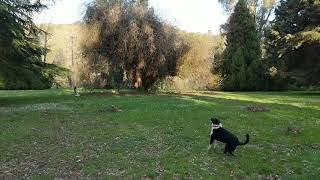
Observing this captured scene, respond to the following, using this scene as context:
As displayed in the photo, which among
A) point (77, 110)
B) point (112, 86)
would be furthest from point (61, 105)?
point (112, 86)

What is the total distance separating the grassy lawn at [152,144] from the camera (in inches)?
507

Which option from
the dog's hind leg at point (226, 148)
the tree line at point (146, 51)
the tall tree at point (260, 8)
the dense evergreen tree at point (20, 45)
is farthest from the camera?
the tall tree at point (260, 8)

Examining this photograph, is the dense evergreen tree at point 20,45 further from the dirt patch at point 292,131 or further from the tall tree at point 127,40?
the dirt patch at point 292,131

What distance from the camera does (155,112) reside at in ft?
78.5

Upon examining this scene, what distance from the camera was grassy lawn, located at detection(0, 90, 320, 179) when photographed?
12883mm

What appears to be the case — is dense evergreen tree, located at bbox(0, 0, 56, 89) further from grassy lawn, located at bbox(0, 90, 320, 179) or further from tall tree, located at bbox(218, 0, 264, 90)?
tall tree, located at bbox(218, 0, 264, 90)

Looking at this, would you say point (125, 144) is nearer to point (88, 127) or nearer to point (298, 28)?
point (88, 127)

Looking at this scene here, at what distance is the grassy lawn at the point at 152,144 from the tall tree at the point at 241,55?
107ft

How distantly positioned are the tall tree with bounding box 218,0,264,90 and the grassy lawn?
32.5 metres

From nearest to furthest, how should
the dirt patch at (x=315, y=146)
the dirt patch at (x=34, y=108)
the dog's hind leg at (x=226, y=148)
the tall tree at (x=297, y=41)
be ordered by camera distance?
the dog's hind leg at (x=226, y=148), the dirt patch at (x=315, y=146), the dirt patch at (x=34, y=108), the tall tree at (x=297, y=41)

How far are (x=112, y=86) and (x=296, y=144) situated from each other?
2576 cm

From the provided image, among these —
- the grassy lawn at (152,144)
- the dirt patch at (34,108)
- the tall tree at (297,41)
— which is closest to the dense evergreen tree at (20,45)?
the dirt patch at (34,108)

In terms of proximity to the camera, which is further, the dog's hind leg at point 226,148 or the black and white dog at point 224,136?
the dog's hind leg at point 226,148

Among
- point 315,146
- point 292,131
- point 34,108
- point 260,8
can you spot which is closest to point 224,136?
point 315,146
